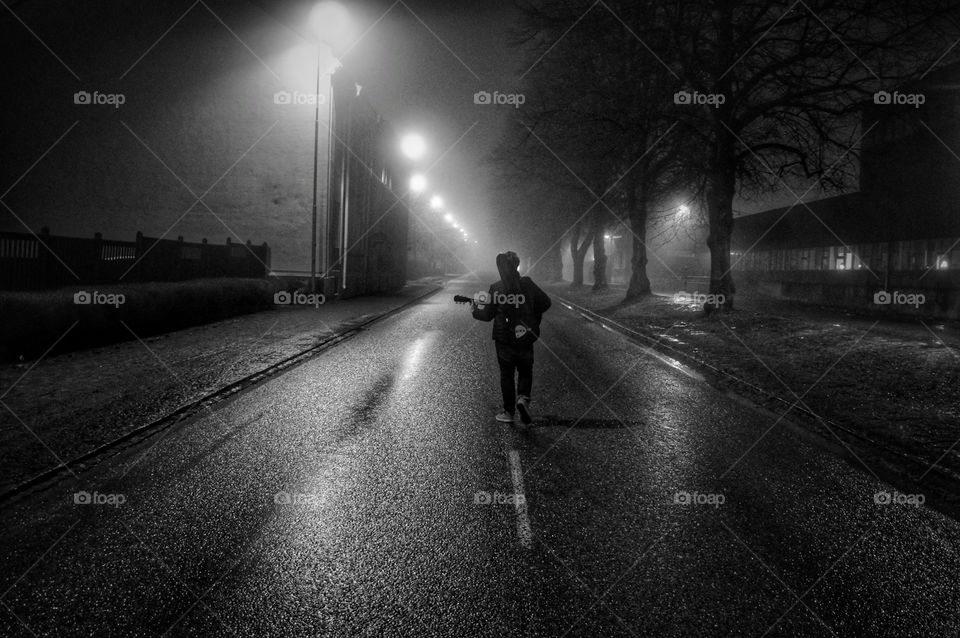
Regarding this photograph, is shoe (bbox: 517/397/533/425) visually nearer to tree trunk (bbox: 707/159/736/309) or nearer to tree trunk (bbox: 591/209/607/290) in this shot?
tree trunk (bbox: 707/159/736/309)

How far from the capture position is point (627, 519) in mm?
3750

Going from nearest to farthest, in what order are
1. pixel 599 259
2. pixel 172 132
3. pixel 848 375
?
pixel 848 375 < pixel 172 132 < pixel 599 259

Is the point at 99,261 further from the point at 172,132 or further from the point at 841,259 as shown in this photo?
the point at 841,259

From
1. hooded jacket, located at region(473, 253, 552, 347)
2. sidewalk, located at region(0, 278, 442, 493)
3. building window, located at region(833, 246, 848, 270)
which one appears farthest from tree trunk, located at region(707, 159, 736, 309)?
building window, located at region(833, 246, 848, 270)

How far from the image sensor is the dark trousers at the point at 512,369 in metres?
6.13

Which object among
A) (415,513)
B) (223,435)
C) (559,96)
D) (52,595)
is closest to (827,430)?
(415,513)

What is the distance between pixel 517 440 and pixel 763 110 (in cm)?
1443

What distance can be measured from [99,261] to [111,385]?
7557mm

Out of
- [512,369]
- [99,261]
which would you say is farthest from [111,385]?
[99,261]

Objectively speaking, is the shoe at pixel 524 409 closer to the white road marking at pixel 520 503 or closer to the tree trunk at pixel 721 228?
the white road marking at pixel 520 503

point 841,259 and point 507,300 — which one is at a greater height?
point 841,259

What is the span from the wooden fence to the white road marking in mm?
11651

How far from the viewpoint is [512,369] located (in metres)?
6.19

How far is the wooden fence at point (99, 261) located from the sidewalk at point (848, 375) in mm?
13712
